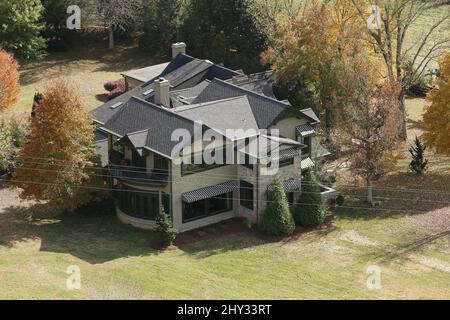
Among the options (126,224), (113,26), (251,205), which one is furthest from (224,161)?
(113,26)

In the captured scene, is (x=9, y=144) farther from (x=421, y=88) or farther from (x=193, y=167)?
(x=421, y=88)

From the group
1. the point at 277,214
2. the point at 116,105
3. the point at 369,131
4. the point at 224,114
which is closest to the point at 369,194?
the point at 369,131

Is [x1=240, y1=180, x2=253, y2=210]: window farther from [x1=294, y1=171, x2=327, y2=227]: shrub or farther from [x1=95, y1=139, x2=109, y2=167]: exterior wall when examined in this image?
[x1=95, y1=139, x2=109, y2=167]: exterior wall

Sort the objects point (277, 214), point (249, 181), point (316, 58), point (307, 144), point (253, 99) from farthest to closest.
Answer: point (316, 58) → point (253, 99) → point (307, 144) → point (249, 181) → point (277, 214)

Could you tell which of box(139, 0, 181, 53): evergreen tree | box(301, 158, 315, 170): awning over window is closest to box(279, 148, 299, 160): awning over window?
box(301, 158, 315, 170): awning over window

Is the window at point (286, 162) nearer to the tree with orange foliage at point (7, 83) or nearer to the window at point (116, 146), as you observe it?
the window at point (116, 146)
